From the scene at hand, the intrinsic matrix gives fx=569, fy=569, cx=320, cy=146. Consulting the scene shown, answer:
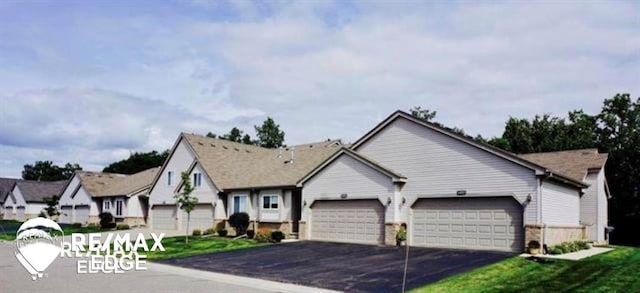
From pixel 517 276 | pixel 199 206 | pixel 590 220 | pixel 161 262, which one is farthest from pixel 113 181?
pixel 517 276

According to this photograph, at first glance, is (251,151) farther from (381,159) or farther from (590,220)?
(590,220)

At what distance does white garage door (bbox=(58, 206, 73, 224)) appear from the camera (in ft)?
192

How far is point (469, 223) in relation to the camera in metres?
24.2

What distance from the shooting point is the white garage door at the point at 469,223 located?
23.1m

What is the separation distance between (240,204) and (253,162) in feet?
17.8

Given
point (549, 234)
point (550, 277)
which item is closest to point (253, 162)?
point (549, 234)

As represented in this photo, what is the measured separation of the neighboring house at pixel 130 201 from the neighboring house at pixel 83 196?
177cm

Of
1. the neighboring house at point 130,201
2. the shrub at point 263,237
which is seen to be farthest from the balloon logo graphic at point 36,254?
the neighboring house at point 130,201

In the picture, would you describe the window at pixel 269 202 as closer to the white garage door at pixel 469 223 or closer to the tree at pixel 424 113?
the white garage door at pixel 469 223

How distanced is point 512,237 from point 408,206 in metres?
5.17

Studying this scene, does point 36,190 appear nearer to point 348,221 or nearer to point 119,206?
point 119,206

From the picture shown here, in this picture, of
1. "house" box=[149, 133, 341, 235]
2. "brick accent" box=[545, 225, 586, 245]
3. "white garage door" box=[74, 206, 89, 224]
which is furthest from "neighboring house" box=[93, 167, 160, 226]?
"brick accent" box=[545, 225, 586, 245]

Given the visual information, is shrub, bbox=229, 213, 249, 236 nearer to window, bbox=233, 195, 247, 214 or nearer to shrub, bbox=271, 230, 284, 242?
window, bbox=233, 195, 247, 214

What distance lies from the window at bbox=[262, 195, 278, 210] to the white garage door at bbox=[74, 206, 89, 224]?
92.7ft
